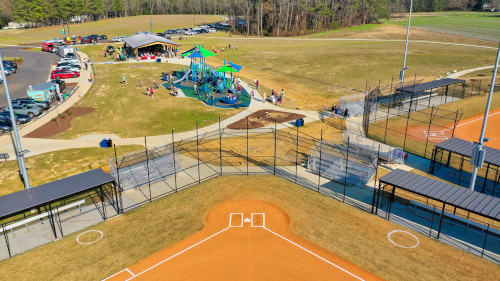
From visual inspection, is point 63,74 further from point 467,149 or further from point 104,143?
point 467,149

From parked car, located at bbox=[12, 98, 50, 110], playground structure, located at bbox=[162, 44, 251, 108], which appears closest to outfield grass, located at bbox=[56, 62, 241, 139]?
playground structure, located at bbox=[162, 44, 251, 108]

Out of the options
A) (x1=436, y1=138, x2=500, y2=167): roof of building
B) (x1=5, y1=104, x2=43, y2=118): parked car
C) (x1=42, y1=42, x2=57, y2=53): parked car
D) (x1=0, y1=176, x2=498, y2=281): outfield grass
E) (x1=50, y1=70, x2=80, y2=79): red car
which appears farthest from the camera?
(x1=42, y1=42, x2=57, y2=53): parked car

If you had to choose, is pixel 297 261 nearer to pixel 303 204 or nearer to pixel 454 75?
pixel 303 204

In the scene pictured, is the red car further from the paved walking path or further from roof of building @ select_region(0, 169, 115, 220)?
roof of building @ select_region(0, 169, 115, 220)

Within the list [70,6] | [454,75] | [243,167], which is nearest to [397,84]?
[454,75]

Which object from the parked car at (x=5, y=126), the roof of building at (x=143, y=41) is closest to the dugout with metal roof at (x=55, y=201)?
the parked car at (x=5, y=126)

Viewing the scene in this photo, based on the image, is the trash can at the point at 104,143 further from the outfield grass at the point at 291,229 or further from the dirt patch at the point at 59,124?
the outfield grass at the point at 291,229
